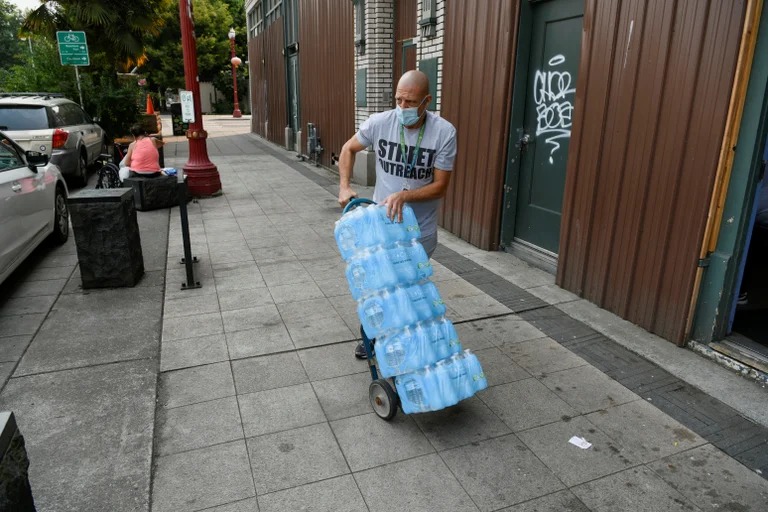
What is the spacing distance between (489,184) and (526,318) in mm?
2258

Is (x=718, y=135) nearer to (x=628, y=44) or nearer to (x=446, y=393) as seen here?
(x=628, y=44)

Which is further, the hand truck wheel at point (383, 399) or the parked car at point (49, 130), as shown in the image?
the parked car at point (49, 130)

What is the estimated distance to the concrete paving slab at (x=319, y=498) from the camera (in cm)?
272

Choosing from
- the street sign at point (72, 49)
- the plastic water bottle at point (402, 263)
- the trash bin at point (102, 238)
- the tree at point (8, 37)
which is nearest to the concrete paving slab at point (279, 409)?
the plastic water bottle at point (402, 263)

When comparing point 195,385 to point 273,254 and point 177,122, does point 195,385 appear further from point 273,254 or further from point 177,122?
point 177,122

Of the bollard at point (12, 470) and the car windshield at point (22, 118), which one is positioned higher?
the car windshield at point (22, 118)

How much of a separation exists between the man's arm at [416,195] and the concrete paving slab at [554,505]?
5.28 ft

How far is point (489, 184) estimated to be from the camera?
6715mm

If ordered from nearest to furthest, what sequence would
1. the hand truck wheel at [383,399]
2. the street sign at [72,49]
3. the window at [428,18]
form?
the hand truck wheel at [383,399]
the window at [428,18]
the street sign at [72,49]

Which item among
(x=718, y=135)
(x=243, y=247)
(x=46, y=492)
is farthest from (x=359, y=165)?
(x=46, y=492)

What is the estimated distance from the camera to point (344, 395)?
3725 millimetres

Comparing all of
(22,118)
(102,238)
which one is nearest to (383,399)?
(102,238)

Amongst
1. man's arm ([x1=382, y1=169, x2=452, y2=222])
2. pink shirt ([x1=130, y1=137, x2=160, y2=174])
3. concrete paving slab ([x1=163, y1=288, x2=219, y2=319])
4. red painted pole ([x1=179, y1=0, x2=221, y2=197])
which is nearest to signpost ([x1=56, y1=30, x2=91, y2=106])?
red painted pole ([x1=179, y1=0, x2=221, y2=197])

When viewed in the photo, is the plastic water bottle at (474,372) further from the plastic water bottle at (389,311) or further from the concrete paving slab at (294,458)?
the concrete paving slab at (294,458)
